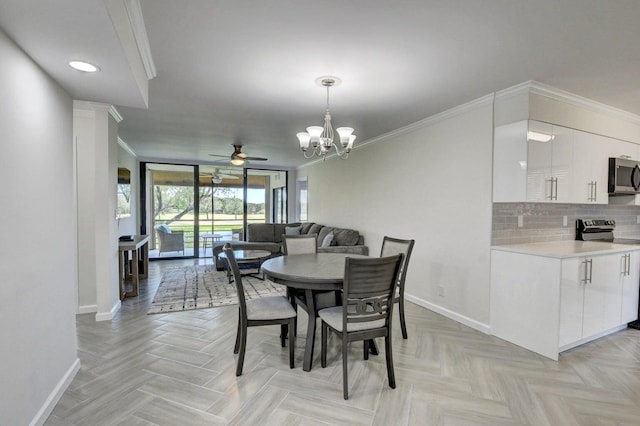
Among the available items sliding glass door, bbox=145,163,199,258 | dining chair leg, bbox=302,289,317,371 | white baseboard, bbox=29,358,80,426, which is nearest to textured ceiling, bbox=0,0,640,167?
dining chair leg, bbox=302,289,317,371

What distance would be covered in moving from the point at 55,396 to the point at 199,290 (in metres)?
2.68

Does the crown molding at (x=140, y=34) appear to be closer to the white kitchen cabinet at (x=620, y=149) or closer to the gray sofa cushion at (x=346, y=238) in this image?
the gray sofa cushion at (x=346, y=238)

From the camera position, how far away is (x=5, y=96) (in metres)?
1.51

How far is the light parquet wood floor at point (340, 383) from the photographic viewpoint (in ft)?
6.29

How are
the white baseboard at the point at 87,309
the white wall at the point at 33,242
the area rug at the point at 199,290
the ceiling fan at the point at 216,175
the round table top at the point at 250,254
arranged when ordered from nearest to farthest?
the white wall at the point at 33,242
the white baseboard at the point at 87,309
the area rug at the point at 199,290
the round table top at the point at 250,254
the ceiling fan at the point at 216,175

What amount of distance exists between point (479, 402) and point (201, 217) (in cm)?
722

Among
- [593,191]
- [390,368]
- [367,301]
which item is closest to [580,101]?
[593,191]

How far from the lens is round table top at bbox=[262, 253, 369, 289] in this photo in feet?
7.61

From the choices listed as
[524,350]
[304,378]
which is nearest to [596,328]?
[524,350]

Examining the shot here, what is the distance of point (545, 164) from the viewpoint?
2971 mm

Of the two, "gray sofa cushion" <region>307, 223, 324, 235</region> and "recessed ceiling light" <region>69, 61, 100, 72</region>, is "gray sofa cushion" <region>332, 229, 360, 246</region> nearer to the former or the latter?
"gray sofa cushion" <region>307, 223, 324, 235</region>

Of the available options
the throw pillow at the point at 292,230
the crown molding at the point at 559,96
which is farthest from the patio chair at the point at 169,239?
the crown molding at the point at 559,96

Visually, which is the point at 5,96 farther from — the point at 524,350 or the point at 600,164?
the point at 600,164

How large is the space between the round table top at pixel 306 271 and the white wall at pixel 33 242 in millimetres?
1478
